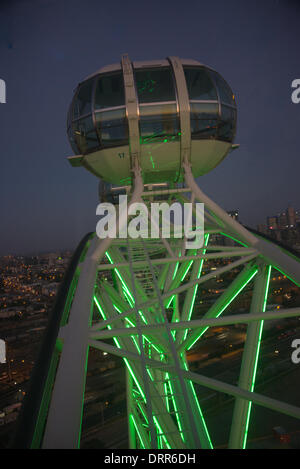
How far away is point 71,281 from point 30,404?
88.5 inches

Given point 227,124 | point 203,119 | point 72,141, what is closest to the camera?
point 203,119

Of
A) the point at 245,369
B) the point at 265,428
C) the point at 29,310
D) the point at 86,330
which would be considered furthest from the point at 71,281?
the point at 29,310

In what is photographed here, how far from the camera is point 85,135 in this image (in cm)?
605

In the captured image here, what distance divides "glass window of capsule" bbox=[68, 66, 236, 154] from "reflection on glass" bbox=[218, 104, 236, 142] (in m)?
0.06

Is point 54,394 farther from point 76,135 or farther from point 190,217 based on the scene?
point 76,135

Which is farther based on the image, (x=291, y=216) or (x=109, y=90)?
A: (x=291, y=216)

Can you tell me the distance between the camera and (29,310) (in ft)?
104

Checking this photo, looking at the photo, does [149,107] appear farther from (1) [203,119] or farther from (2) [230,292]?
(2) [230,292]

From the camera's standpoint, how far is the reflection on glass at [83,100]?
19.1 ft

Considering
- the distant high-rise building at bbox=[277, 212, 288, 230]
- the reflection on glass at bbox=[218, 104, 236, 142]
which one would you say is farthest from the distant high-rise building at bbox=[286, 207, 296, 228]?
the reflection on glass at bbox=[218, 104, 236, 142]

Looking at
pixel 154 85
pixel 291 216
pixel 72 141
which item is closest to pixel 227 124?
pixel 154 85

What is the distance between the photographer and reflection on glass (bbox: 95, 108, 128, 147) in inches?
222

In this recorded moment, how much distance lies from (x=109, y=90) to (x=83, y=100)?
676 mm

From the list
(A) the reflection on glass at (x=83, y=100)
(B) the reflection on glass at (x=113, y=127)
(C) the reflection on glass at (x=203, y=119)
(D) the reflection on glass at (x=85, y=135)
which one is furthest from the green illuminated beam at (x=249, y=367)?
(A) the reflection on glass at (x=83, y=100)
